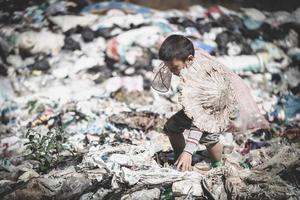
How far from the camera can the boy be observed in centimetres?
259

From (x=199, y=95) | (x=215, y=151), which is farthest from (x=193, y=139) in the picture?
(x=215, y=151)

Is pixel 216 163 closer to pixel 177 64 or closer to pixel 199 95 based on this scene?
pixel 199 95

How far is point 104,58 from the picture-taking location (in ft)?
17.6

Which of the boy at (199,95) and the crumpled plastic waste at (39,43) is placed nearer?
the boy at (199,95)

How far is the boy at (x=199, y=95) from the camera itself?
259 centimetres

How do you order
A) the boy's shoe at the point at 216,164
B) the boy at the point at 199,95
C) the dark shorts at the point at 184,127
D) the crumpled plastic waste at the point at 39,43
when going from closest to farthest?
the boy at the point at 199,95, the dark shorts at the point at 184,127, the boy's shoe at the point at 216,164, the crumpled plastic waste at the point at 39,43

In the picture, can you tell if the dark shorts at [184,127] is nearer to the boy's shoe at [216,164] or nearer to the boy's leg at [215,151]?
the boy's leg at [215,151]

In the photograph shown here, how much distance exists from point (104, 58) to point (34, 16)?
1.40 meters

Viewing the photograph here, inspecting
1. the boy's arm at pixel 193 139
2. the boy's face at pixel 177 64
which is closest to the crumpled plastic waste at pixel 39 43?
the boy's face at pixel 177 64

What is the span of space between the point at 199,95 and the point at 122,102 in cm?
222

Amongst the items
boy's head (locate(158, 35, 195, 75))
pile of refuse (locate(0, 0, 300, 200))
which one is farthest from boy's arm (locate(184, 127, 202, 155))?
boy's head (locate(158, 35, 195, 75))

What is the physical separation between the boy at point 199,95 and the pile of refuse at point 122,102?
8.8 inches

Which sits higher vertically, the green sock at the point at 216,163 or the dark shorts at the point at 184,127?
the dark shorts at the point at 184,127

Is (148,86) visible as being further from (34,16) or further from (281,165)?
(281,165)
